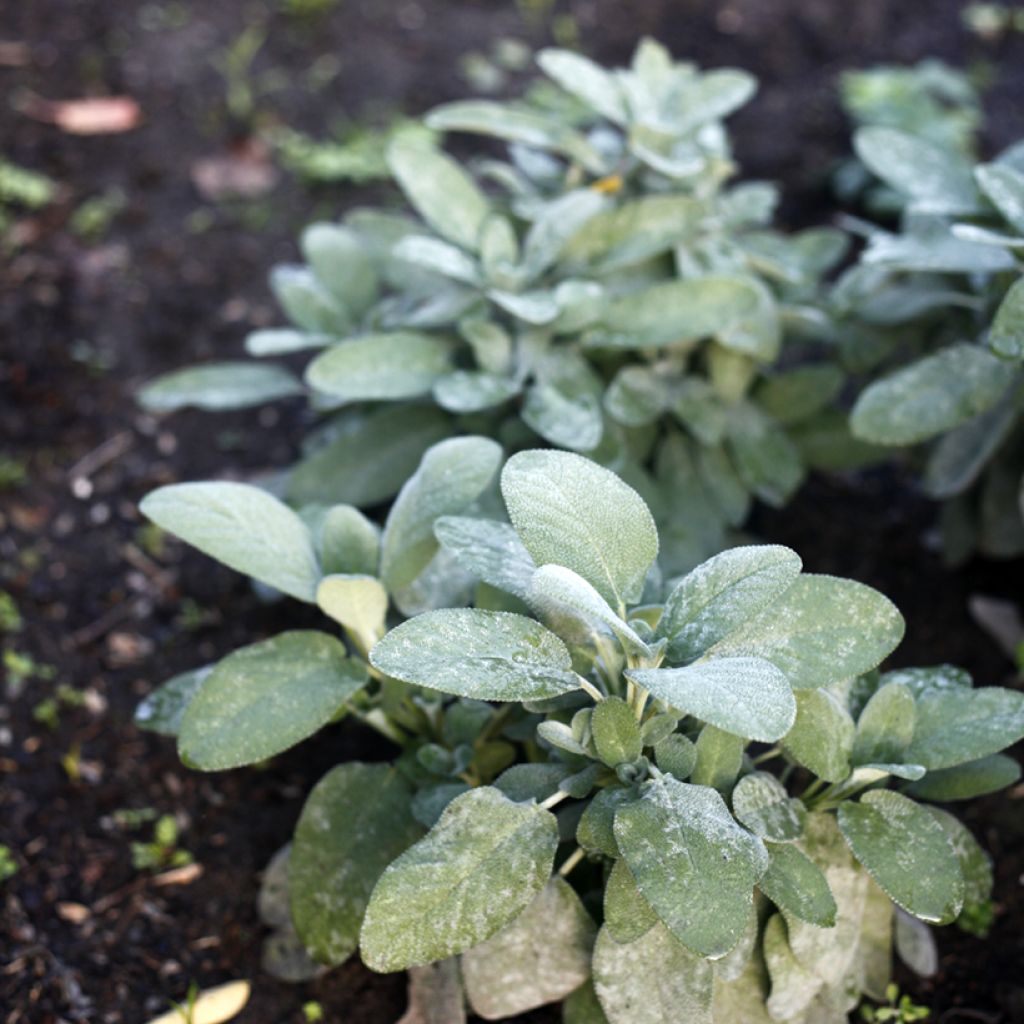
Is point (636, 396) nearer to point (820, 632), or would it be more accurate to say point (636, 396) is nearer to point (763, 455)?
point (763, 455)

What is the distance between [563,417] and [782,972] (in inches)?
31.3

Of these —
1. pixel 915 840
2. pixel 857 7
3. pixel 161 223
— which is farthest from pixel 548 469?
pixel 857 7

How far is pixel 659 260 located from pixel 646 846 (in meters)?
1.13

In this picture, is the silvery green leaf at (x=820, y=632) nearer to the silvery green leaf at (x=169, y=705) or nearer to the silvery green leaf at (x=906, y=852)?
the silvery green leaf at (x=906, y=852)

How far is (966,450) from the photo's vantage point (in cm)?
190

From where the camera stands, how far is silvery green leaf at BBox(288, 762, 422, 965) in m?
1.44

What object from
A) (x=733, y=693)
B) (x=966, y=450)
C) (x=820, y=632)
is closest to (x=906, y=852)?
(x=820, y=632)

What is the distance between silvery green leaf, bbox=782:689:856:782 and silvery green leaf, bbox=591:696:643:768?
6.9 inches

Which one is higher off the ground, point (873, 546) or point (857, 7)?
point (857, 7)

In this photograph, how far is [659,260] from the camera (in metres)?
2.01

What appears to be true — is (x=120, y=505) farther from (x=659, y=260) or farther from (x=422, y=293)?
(x=659, y=260)

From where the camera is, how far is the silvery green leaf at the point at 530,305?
1.68m

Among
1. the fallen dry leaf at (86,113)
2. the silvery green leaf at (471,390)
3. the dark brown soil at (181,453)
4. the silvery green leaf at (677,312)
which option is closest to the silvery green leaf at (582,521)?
the silvery green leaf at (471,390)

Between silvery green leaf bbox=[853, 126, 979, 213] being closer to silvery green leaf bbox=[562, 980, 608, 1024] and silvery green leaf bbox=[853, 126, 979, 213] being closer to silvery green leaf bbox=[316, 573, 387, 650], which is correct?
silvery green leaf bbox=[316, 573, 387, 650]
